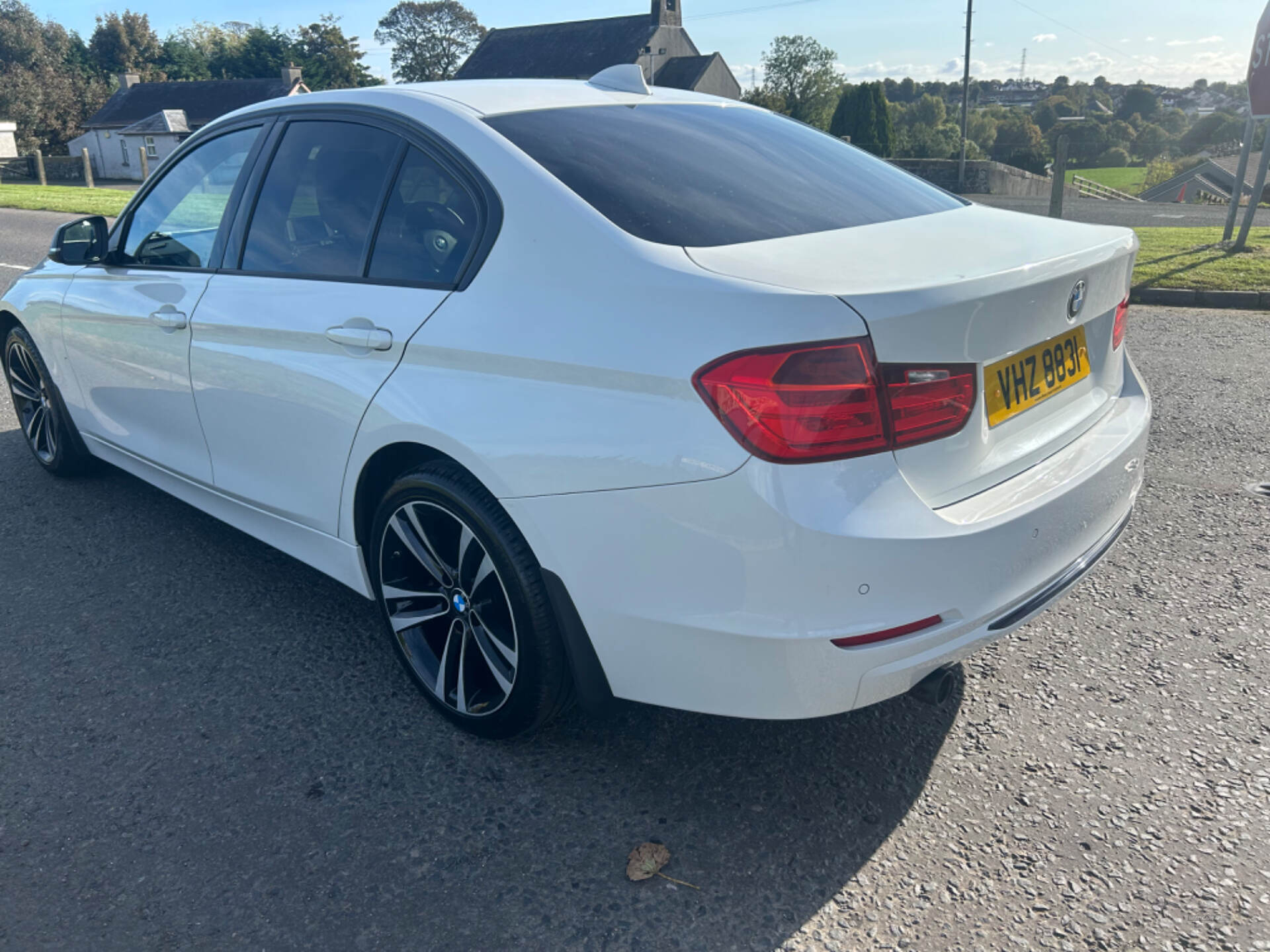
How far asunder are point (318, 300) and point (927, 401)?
175cm

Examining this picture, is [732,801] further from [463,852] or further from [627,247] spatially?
[627,247]

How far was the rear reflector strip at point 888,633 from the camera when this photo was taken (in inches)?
78.7

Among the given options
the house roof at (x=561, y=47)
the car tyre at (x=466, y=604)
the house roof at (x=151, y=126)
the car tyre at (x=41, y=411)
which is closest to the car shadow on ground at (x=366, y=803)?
the car tyre at (x=466, y=604)

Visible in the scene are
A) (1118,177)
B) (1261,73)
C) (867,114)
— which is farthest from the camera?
(867,114)

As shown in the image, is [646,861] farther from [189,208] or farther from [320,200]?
[189,208]

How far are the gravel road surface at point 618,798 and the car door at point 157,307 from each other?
667 mm

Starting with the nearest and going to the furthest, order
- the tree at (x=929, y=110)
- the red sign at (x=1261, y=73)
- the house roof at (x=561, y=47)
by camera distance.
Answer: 1. the red sign at (x=1261, y=73)
2. the house roof at (x=561, y=47)
3. the tree at (x=929, y=110)

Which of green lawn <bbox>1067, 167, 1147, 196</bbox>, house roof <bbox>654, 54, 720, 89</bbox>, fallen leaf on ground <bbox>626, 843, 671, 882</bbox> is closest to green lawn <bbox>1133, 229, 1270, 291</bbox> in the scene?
fallen leaf on ground <bbox>626, 843, 671, 882</bbox>

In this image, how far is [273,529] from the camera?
326 centimetres

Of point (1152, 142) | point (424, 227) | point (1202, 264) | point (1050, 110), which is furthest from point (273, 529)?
point (1050, 110)

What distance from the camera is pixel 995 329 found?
212 centimetres

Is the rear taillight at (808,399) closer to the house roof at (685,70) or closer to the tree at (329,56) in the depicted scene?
the house roof at (685,70)

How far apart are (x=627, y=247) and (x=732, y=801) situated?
1.36 metres

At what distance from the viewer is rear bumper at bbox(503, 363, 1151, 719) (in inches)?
76.4
